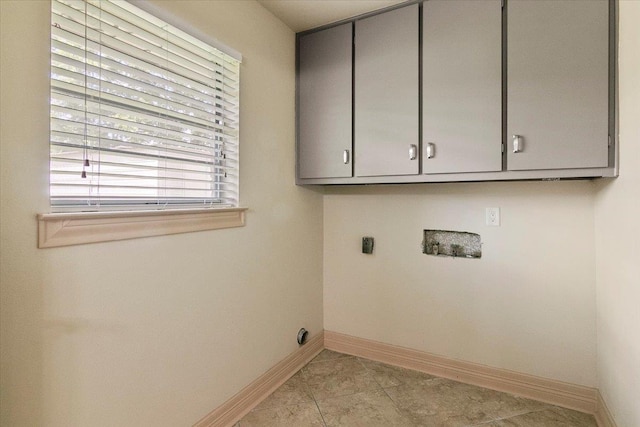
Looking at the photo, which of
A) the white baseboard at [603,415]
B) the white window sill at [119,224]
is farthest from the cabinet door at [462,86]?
the white baseboard at [603,415]

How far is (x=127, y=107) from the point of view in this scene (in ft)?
4.13

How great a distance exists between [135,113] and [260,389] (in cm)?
164

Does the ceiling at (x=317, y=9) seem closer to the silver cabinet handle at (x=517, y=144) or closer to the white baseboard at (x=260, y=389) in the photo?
the silver cabinet handle at (x=517, y=144)

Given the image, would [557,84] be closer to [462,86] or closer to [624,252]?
[462,86]

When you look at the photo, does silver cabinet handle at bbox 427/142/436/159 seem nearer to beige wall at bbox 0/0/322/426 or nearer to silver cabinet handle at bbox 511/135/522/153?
silver cabinet handle at bbox 511/135/522/153

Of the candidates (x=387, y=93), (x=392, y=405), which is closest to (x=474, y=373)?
(x=392, y=405)

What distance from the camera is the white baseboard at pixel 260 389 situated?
1.66 m

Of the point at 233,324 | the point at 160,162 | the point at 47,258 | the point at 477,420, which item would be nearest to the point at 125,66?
the point at 160,162

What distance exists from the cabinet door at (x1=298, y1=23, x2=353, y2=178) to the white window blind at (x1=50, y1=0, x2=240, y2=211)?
0.57 metres

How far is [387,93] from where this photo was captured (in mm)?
1933

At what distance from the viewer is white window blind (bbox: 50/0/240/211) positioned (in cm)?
109

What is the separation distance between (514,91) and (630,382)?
54.1 inches

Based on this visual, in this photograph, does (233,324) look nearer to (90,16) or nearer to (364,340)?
(364,340)

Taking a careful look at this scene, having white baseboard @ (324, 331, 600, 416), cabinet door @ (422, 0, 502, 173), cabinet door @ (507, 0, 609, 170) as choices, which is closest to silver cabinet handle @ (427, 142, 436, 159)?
cabinet door @ (422, 0, 502, 173)
